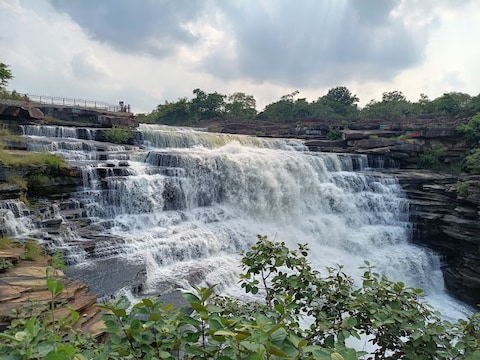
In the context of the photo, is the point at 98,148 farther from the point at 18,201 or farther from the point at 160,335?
the point at 160,335

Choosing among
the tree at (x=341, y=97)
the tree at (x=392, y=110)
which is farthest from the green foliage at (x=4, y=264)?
the tree at (x=341, y=97)

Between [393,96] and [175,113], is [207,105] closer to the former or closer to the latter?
[175,113]

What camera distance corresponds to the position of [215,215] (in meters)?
10.8

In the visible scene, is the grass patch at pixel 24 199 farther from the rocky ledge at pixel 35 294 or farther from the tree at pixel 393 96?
the tree at pixel 393 96

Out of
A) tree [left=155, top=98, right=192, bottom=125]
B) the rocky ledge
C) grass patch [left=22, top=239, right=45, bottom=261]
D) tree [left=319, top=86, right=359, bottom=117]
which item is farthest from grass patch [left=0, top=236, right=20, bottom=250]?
tree [left=319, top=86, right=359, bottom=117]

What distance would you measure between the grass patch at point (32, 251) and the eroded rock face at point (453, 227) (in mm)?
11753

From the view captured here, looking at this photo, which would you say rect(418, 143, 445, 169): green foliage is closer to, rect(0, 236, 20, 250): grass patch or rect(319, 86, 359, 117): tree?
rect(0, 236, 20, 250): grass patch

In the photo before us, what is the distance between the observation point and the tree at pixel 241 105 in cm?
4216

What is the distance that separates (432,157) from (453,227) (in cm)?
755

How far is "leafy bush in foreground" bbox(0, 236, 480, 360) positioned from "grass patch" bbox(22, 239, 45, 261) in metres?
5.10

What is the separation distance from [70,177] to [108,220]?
1.79 m

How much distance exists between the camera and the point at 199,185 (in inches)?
450

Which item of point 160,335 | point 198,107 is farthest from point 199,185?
point 198,107

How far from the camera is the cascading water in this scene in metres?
7.39
